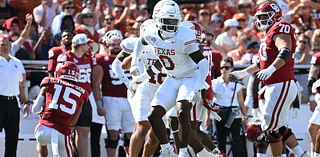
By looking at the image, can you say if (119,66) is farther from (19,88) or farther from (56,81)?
(19,88)

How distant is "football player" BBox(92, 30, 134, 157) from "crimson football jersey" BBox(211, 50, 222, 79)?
169 centimetres

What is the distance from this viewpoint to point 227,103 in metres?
9.19

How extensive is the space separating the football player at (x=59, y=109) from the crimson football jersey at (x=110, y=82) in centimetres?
150

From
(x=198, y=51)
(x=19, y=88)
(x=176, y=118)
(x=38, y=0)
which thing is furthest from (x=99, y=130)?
(x=38, y=0)

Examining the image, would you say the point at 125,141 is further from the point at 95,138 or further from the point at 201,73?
the point at 201,73

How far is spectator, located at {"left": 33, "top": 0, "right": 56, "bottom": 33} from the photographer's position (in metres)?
10.6

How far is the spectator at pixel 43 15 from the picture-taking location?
10633 mm

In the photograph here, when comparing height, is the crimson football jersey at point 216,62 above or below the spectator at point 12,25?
below

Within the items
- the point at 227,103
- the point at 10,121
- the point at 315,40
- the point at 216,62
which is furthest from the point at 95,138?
the point at 315,40

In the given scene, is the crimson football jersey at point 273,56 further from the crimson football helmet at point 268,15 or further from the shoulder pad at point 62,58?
the shoulder pad at point 62,58

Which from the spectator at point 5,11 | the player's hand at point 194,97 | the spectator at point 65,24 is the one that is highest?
the spectator at point 5,11

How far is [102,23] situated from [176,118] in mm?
5948

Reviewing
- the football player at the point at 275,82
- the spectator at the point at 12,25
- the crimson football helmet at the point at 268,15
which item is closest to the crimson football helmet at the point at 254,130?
the football player at the point at 275,82

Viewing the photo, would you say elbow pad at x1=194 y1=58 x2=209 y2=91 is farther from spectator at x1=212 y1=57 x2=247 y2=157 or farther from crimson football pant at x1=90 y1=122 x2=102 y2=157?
spectator at x1=212 y1=57 x2=247 y2=157
